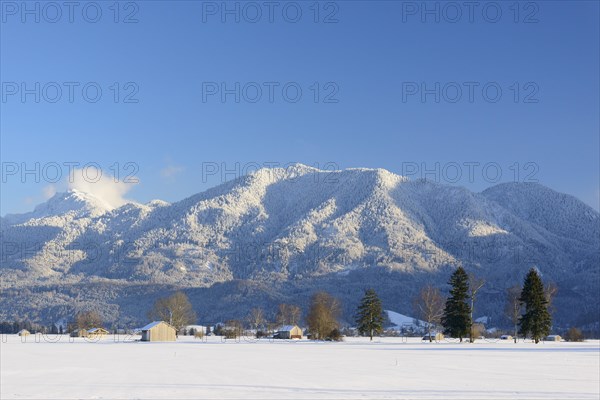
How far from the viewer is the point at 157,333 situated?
462 feet

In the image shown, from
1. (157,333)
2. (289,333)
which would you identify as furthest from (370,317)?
(157,333)

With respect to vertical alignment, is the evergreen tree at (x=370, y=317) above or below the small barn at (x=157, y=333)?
above

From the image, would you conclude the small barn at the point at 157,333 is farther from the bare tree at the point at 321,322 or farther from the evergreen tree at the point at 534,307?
the evergreen tree at the point at 534,307

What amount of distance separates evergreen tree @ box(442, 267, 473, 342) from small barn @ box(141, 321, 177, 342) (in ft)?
185

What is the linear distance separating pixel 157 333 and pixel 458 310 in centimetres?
6037

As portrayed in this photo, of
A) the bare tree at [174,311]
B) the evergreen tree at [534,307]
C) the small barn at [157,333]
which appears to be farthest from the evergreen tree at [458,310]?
the bare tree at [174,311]

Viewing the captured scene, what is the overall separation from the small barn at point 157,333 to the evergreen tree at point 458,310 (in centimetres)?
5651

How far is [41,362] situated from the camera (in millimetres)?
66250

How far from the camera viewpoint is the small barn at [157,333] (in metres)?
139

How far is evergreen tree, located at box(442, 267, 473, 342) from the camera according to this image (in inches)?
4409

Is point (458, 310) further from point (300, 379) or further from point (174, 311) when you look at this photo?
point (174, 311)

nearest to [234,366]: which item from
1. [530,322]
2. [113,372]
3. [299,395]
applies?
Answer: [113,372]

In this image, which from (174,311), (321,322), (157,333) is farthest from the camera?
(174,311)

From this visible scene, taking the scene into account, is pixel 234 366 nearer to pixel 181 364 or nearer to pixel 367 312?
pixel 181 364
